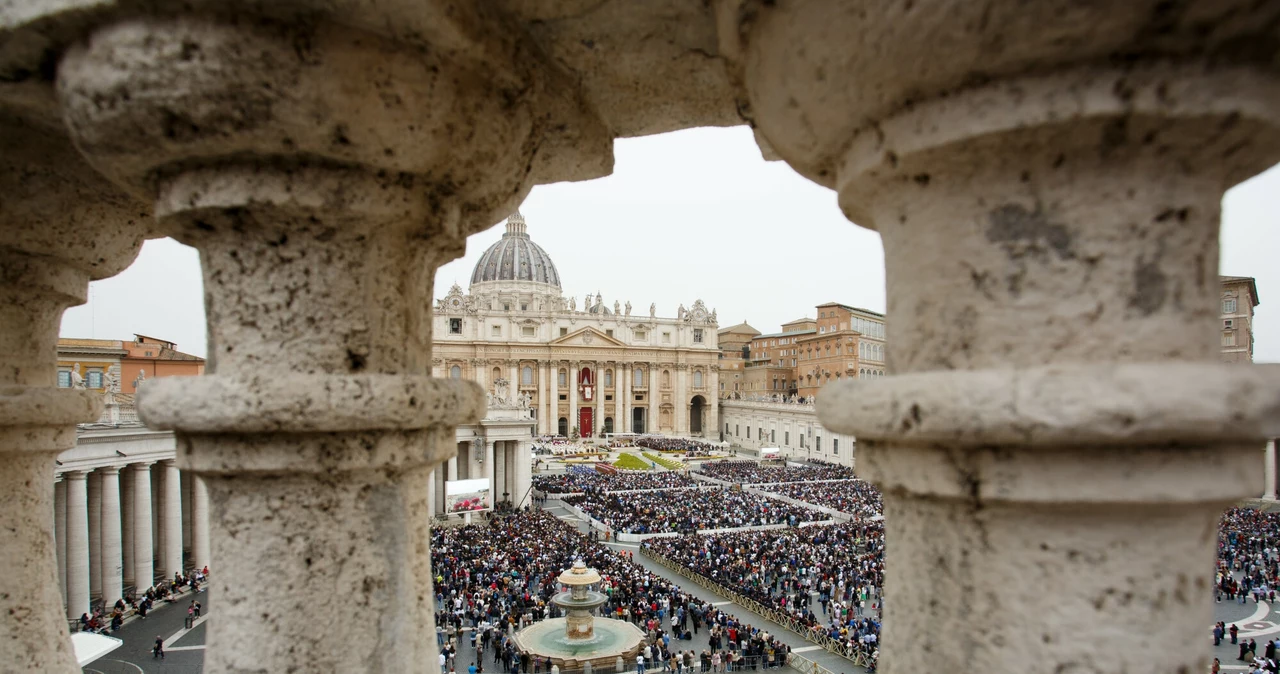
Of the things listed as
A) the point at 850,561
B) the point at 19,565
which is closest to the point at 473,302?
the point at 850,561

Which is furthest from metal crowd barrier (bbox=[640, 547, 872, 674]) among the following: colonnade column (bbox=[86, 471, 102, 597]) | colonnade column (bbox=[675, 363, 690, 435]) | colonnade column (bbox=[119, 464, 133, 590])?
colonnade column (bbox=[675, 363, 690, 435])

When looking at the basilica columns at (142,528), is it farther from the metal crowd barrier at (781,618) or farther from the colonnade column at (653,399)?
the colonnade column at (653,399)

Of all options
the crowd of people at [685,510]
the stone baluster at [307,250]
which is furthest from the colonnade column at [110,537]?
the stone baluster at [307,250]

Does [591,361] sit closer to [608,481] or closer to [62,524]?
[608,481]

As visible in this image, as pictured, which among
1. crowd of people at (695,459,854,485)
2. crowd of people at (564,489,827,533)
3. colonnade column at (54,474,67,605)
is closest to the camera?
colonnade column at (54,474,67,605)

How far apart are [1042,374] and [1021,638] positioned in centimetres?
43

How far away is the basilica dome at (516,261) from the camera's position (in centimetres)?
7412

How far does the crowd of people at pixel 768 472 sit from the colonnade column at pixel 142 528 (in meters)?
23.2

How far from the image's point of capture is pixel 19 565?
244cm

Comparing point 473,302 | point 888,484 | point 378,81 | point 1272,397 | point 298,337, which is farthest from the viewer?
point 473,302

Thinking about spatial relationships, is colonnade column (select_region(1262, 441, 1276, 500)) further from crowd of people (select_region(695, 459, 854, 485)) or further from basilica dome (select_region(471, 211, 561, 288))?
basilica dome (select_region(471, 211, 561, 288))

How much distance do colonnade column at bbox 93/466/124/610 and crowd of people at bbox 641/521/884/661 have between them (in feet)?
39.1

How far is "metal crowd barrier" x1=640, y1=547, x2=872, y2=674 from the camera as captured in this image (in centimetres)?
1225

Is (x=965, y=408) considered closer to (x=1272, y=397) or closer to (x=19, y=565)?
(x=1272, y=397)
